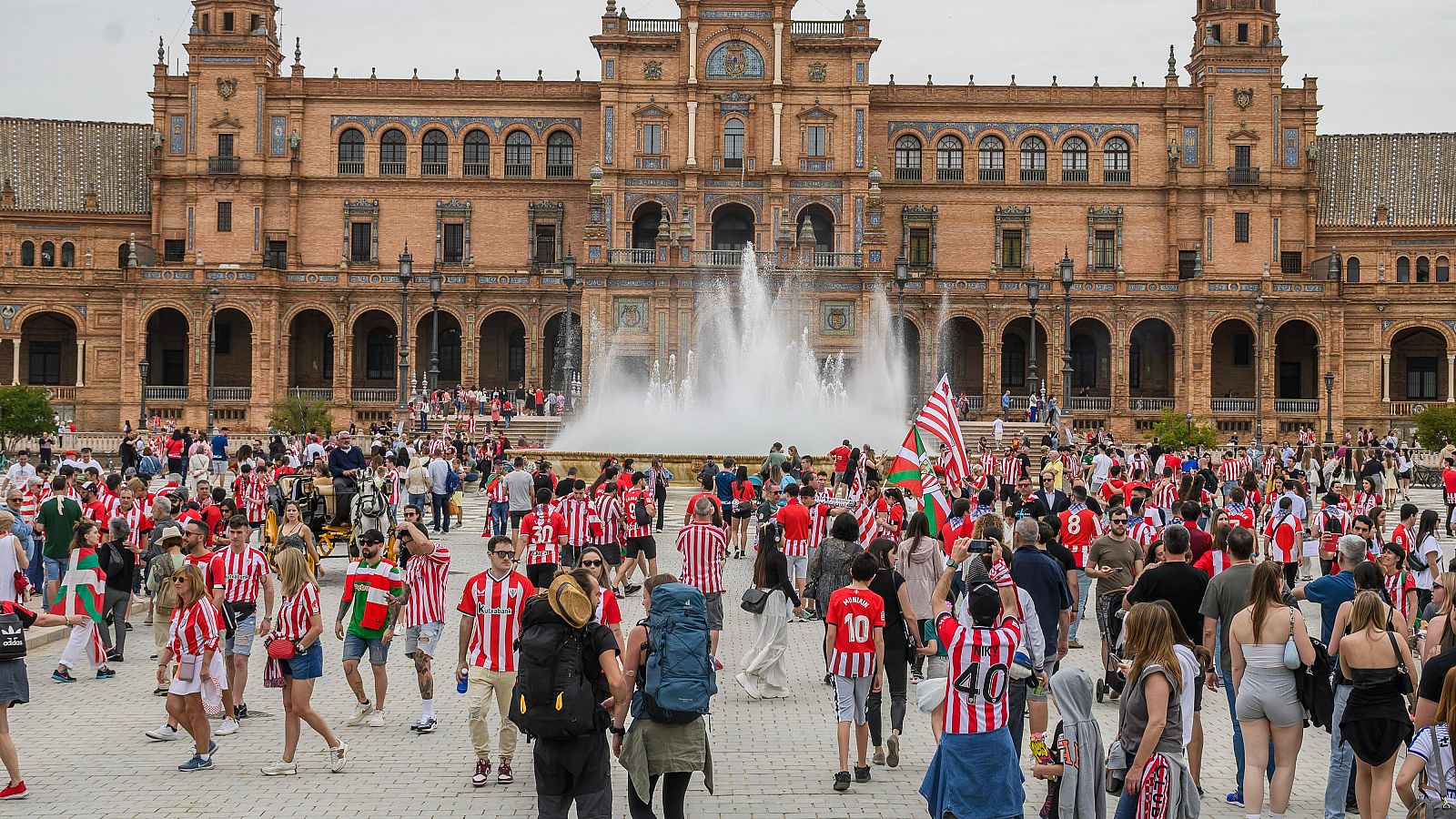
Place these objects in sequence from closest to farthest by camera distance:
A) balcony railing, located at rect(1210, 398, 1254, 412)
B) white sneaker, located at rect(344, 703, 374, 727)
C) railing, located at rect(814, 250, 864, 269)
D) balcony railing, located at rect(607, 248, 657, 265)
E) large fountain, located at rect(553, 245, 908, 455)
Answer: white sneaker, located at rect(344, 703, 374, 727) < large fountain, located at rect(553, 245, 908, 455) < railing, located at rect(814, 250, 864, 269) < balcony railing, located at rect(607, 248, 657, 265) < balcony railing, located at rect(1210, 398, 1254, 412)

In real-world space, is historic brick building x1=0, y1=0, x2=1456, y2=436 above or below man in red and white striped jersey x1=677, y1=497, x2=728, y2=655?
above

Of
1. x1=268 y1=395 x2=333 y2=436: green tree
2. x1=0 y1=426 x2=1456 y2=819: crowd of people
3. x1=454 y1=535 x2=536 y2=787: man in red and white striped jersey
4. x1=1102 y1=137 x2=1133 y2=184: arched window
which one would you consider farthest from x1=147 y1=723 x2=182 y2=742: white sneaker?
x1=1102 y1=137 x2=1133 y2=184: arched window

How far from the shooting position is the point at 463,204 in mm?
62875

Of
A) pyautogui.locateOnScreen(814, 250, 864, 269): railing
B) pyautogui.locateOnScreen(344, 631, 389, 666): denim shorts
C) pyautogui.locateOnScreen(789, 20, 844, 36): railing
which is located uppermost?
pyautogui.locateOnScreen(789, 20, 844, 36): railing

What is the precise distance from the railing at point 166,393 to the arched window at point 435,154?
534 inches

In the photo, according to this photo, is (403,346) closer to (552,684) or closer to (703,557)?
(703,557)

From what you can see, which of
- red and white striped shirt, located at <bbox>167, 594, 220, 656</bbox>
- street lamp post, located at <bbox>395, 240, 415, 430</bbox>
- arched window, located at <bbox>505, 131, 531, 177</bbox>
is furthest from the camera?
arched window, located at <bbox>505, 131, 531, 177</bbox>

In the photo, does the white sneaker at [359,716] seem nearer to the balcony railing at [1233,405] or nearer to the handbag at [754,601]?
the handbag at [754,601]

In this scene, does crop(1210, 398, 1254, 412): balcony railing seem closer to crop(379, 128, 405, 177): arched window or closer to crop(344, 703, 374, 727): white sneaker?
crop(379, 128, 405, 177): arched window

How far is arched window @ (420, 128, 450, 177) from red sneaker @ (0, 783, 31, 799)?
54.6 m

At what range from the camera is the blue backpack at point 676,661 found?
8883mm

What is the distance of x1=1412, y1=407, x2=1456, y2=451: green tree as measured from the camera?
149 feet

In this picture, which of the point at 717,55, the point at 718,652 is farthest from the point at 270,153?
the point at 718,652

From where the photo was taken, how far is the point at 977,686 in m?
8.52
